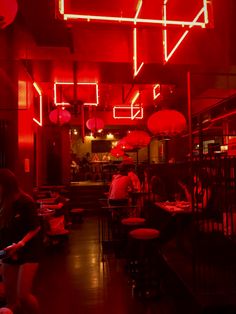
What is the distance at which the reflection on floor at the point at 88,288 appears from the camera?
390cm

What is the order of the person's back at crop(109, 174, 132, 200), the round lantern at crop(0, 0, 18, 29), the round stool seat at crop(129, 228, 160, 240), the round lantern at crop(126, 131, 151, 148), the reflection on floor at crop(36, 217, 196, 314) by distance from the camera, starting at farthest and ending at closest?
the round lantern at crop(126, 131, 151, 148)
the person's back at crop(109, 174, 132, 200)
the round stool seat at crop(129, 228, 160, 240)
the reflection on floor at crop(36, 217, 196, 314)
the round lantern at crop(0, 0, 18, 29)

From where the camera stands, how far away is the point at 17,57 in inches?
197

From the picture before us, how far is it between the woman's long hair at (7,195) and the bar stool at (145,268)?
1.85 m

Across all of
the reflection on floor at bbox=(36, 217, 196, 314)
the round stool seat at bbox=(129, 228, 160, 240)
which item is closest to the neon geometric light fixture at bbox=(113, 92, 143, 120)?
the reflection on floor at bbox=(36, 217, 196, 314)

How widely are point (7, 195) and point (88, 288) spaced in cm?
232

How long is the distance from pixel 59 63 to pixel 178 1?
2332 mm

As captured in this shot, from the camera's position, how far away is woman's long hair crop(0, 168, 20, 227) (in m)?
3.05

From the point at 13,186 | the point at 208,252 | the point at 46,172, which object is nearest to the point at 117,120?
the point at 46,172

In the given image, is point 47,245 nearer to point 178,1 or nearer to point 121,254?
point 121,254

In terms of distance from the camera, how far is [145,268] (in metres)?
4.62

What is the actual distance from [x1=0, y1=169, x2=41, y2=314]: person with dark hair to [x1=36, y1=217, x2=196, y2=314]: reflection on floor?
107 centimetres

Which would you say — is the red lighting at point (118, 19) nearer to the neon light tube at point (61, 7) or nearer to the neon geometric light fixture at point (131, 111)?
the neon light tube at point (61, 7)

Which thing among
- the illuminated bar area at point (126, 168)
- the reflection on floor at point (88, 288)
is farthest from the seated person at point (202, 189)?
the reflection on floor at point (88, 288)

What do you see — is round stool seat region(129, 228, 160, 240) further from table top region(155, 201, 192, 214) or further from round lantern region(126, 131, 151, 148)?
round lantern region(126, 131, 151, 148)
